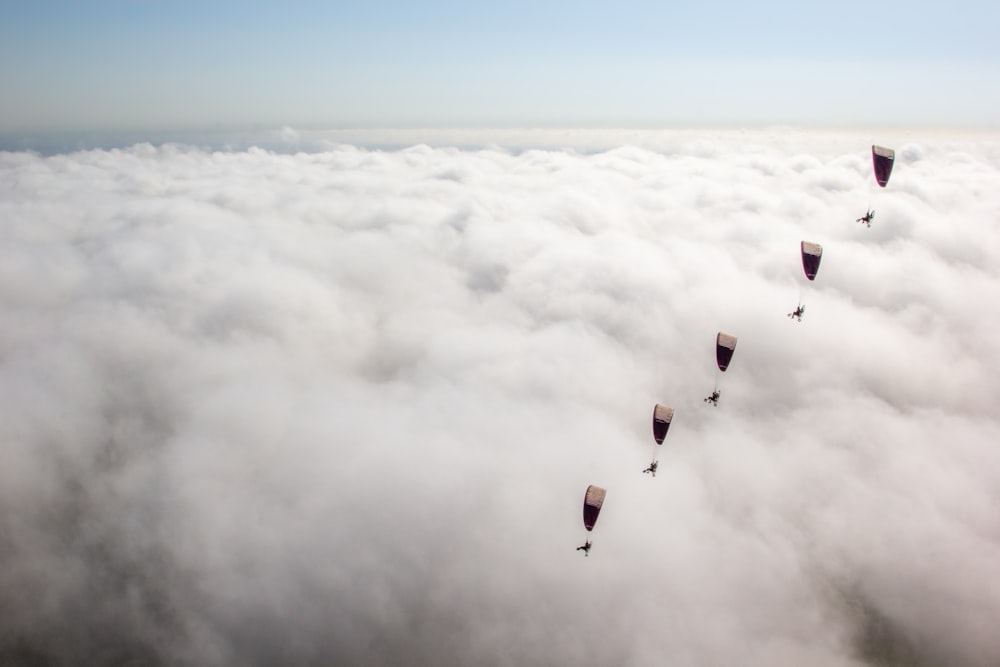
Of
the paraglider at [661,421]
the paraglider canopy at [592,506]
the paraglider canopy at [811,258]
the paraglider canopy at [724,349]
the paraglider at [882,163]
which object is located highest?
the paraglider at [882,163]

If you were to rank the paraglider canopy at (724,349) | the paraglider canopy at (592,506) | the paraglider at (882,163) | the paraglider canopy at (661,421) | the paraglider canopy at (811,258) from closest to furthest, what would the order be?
the paraglider at (882,163) → the paraglider canopy at (592,506) → the paraglider canopy at (661,421) → the paraglider canopy at (811,258) → the paraglider canopy at (724,349)

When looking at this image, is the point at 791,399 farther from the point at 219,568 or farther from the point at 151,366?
the point at 151,366

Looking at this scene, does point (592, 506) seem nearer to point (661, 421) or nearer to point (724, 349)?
point (661, 421)

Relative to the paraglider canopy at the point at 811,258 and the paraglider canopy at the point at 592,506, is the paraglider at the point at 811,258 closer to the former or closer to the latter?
the paraglider canopy at the point at 811,258

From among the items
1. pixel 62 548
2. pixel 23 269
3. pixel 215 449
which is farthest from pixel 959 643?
pixel 23 269

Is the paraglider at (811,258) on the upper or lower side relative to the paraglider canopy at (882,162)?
lower

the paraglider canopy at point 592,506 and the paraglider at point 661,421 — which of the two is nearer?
Answer: the paraglider canopy at point 592,506

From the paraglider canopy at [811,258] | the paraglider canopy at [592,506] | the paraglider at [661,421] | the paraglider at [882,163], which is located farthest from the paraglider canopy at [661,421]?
the paraglider at [882,163]

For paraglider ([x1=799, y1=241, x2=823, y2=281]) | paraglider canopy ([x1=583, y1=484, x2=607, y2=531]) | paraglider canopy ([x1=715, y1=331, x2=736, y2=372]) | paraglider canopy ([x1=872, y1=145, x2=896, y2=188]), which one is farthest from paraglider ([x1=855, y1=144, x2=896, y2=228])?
paraglider canopy ([x1=583, y1=484, x2=607, y2=531])

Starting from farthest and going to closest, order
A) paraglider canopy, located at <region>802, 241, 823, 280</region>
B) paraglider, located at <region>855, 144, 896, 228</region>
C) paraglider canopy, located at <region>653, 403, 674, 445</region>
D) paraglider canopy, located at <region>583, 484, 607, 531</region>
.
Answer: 1. paraglider canopy, located at <region>802, 241, 823, 280</region>
2. paraglider canopy, located at <region>653, 403, 674, 445</region>
3. paraglider canopy, located at <region>583, 484, 607, 531</region>
4. paraglider, located at <region>855, 144, 896, 228</region>

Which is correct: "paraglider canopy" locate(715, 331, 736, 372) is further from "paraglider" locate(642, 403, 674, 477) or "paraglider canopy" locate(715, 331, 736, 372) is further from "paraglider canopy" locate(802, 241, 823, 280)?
"paraglider canopy" locate(802, 241, 823, 280)
